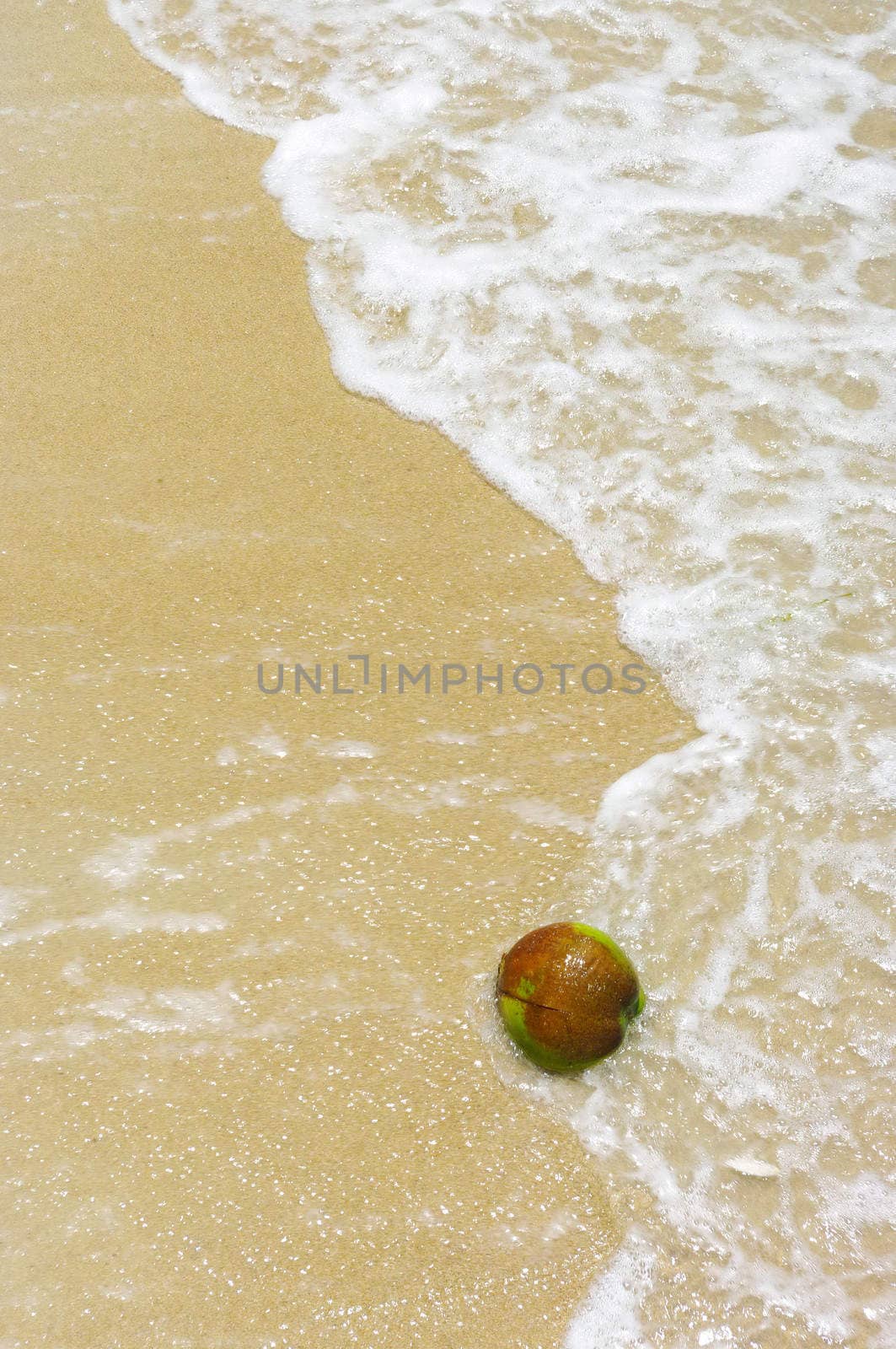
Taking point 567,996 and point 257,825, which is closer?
point 567,996

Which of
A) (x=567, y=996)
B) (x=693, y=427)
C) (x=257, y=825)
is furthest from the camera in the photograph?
(x=693, y=427)

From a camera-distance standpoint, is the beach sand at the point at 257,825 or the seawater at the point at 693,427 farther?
the seawater at the point at 693,427

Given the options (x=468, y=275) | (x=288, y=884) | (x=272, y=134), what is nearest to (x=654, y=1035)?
(x=288, y=884)

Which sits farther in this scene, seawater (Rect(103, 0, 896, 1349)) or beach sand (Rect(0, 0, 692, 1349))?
seawater (Rect(103, 0, 896, 1349))

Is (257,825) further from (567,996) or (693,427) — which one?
(693,427)

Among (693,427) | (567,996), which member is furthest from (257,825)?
(693,427)

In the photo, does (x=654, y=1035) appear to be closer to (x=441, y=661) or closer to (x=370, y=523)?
(x=441, y=661)
